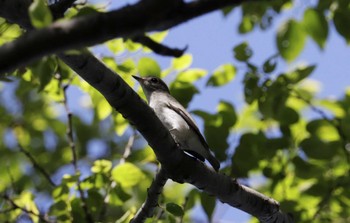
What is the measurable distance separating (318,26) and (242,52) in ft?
2.09

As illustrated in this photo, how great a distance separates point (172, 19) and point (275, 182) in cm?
351

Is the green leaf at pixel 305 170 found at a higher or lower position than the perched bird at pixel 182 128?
lower

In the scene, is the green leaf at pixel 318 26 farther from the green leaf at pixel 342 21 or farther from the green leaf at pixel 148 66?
the green leaf at pixel 148 66

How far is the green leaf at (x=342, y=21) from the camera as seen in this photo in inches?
175

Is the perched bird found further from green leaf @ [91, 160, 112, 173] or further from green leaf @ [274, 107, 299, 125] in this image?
green leaf @ [274, 107, 299, 125]

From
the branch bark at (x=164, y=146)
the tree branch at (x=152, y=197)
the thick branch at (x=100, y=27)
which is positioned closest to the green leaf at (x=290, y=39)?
the branch bark at (x=164, y=146)

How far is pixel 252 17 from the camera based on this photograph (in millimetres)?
5738

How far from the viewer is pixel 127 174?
425 centimetres

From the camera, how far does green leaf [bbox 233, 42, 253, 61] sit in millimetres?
4671

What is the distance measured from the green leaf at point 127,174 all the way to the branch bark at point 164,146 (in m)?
0.85

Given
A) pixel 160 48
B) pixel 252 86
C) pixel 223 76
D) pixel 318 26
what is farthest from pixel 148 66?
pixel 160 48

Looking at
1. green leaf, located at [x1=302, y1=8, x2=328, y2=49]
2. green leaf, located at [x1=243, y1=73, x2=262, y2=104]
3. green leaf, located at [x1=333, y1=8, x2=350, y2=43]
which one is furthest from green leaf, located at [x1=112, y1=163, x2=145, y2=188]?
green leaf, located at [x1=333, y1=8, x2=350, y2=43]

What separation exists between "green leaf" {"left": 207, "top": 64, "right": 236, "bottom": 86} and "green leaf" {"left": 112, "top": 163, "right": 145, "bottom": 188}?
3.68ft

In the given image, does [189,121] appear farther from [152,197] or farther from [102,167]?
[152,197]
